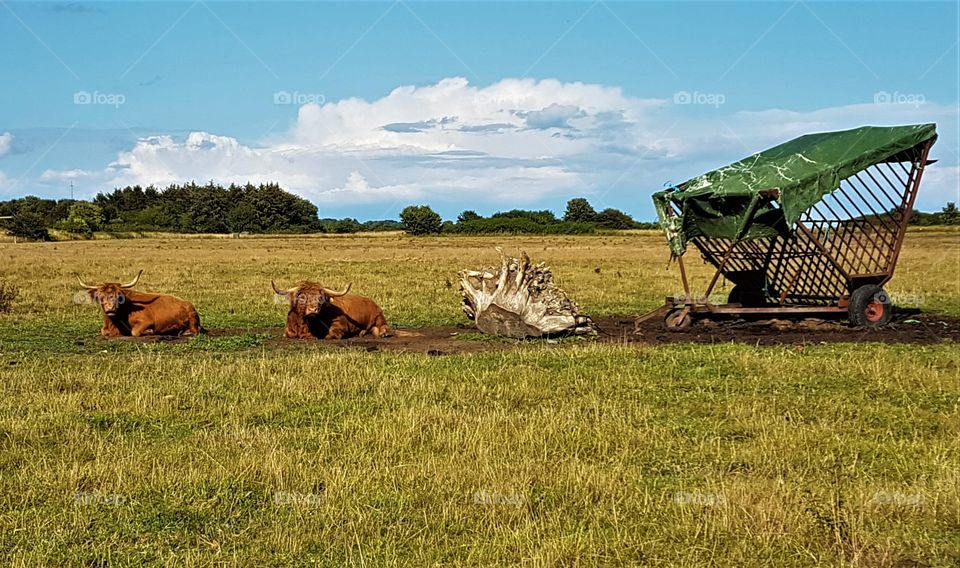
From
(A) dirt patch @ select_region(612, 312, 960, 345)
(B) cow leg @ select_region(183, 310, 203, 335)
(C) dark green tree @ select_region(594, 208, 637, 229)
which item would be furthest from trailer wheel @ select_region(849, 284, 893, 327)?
(C) dark green tree @ select_region(594, 208, 637, 229)

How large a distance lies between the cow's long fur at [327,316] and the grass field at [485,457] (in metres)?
1.75

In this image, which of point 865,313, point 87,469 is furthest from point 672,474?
point 865,313

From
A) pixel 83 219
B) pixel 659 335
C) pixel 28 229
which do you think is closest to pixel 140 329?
pixel 659 335

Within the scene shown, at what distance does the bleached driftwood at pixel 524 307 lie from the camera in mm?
16969

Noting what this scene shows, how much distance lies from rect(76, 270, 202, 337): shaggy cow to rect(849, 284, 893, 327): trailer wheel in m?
12.7

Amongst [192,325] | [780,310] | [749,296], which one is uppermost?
[749,296]

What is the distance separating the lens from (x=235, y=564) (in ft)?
19.5

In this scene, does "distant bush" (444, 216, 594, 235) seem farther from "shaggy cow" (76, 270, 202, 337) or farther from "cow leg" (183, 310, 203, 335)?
"shaggy cow" (76, 270, 202, 337)

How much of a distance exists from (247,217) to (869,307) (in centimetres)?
10857

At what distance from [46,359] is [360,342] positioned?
514 cm

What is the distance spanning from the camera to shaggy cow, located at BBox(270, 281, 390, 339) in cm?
1655

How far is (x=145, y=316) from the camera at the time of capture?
17.3m

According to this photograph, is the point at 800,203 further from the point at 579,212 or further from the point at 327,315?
the point at 579,212

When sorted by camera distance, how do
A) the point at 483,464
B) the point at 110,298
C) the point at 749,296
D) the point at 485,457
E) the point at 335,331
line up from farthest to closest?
the point at 749,296 < the point at 335,331 < the point at 110,298 < the point at 485,457 < the point at 483,464
